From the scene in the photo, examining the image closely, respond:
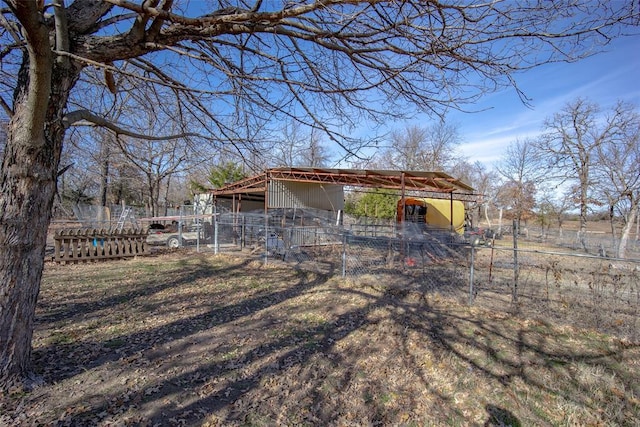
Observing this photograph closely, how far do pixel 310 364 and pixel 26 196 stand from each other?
3.67 metres

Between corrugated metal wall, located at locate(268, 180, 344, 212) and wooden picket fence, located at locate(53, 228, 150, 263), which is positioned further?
corrugated metal wall, located at locate(268, 180, 344, 212)

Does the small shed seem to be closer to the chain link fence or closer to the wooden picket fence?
the chain link fence

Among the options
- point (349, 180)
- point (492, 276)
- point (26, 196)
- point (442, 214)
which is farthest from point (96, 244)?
point (442, 214)

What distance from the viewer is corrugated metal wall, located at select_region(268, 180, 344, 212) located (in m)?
17.5

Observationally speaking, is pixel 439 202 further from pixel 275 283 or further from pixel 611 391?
pixel 611 391

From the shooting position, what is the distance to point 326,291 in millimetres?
7625

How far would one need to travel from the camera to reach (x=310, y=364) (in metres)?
4.10

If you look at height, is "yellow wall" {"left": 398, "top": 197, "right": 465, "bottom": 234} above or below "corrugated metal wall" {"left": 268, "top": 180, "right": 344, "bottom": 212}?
below

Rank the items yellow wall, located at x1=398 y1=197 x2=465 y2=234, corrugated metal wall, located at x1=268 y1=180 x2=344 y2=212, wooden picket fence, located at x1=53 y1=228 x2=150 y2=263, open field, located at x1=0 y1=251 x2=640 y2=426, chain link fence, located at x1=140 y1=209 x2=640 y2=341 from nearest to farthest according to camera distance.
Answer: open field, located at x1=0 y1=251 x2=640 y2=426 → chain link fence, located at x1=140 y1=209 x2=640 y2=341 → wooden picket fence, located at x1=53 y1=228 x2=150 y2=263 → corrugated metal wall, located at x1=268 y1=180 x2=344 y2=212 → yellow wall, located at x1=398 y1=197 x2=465 y2=234

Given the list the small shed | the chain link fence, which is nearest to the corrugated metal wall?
the small shed

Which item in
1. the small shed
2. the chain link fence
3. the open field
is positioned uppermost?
the small shed

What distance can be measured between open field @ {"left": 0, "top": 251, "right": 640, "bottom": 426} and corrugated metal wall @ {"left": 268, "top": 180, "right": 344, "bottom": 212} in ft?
35.1

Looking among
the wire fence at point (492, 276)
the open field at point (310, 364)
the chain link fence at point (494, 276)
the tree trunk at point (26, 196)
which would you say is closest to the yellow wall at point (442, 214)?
the wire fence at point (492, 276)

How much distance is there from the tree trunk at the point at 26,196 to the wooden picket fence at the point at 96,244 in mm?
8942
